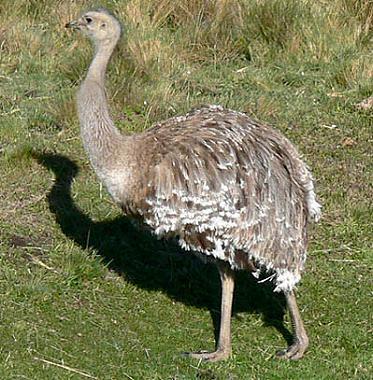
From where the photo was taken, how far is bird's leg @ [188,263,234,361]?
20.8 ft

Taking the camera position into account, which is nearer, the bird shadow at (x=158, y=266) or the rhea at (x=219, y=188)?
the rhea at (x=219, y=188)

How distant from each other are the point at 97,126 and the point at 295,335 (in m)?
1.54

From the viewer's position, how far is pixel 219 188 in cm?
614

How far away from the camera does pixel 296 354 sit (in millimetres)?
6430

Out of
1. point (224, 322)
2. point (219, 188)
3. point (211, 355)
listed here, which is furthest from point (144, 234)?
point (219, 188)

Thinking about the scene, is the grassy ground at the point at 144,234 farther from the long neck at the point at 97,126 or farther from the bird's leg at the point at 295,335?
the long neck at the point at 97,126

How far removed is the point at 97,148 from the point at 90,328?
3.20 ft

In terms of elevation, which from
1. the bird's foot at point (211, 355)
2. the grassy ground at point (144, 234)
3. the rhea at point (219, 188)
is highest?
the rhea at point (219, 188)

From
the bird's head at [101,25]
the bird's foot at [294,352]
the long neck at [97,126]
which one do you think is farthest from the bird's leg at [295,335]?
the bird's head at [101,25]

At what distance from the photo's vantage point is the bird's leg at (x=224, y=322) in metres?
6.33

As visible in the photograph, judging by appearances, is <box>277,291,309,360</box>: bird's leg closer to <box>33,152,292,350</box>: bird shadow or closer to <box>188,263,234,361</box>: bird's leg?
<box>33,152,292,350</box>: bird shadow

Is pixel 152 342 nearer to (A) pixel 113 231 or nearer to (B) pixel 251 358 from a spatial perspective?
(B) pixel 251 358

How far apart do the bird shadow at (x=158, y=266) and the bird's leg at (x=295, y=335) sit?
178 mm

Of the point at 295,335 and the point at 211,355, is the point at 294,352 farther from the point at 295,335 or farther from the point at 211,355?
the point at 211,355
